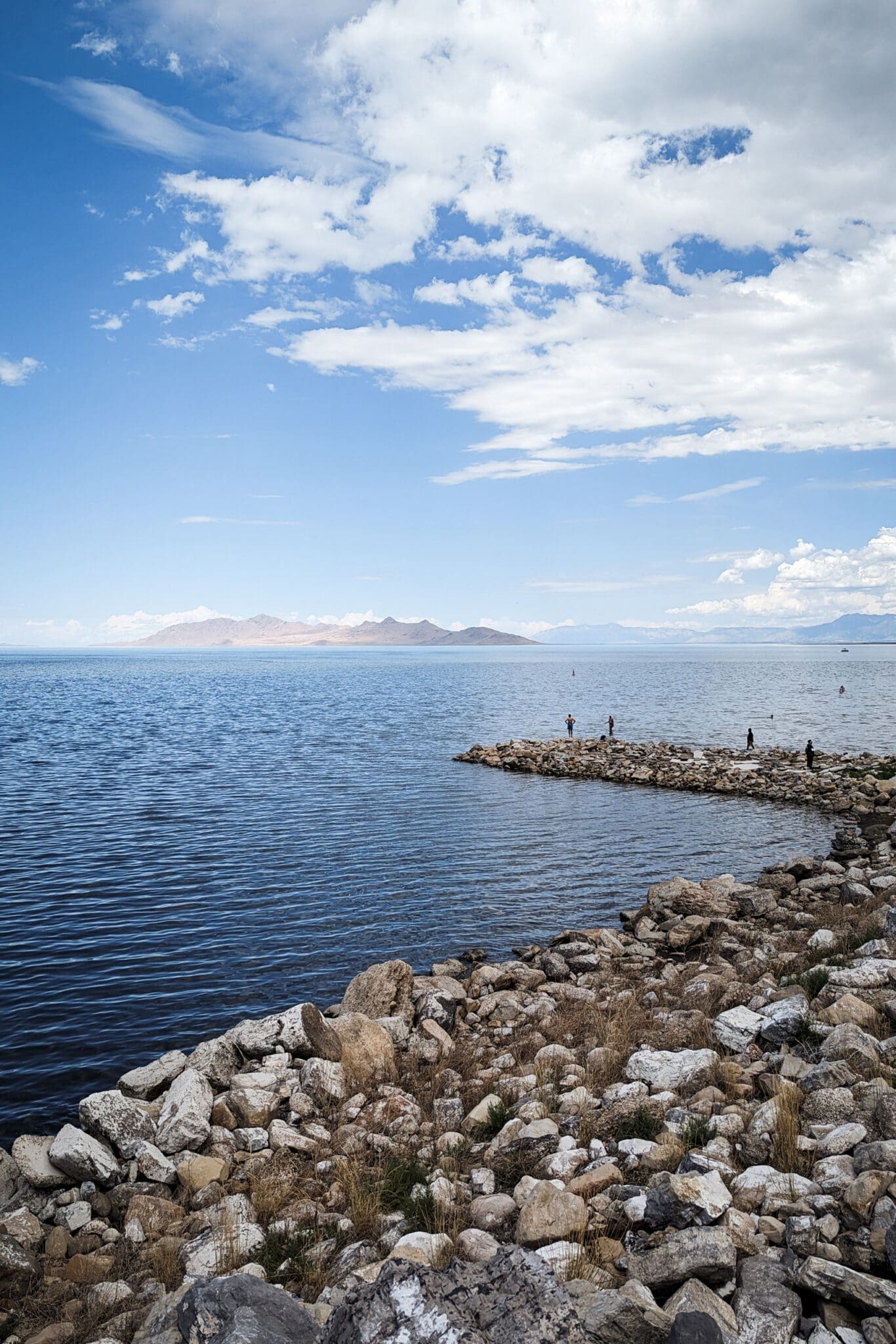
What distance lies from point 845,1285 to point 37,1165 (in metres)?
9.48

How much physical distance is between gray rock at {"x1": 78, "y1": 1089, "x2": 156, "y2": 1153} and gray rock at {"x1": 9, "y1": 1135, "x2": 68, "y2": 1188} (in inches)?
22.0

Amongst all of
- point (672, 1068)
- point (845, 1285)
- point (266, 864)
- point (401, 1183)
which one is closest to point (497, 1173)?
point (401, 1183)

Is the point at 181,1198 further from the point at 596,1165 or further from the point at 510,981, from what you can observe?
the point at 510,981

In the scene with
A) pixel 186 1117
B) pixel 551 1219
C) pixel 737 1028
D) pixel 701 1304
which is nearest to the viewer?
pixel 701 1304

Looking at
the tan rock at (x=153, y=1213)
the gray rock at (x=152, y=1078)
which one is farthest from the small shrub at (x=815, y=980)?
the gray rock at (x=152, y=1078)

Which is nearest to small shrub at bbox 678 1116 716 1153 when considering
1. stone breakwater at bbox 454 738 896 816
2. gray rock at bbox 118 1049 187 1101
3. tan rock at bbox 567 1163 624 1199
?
tan rock at bbox 567 1163 624 1199

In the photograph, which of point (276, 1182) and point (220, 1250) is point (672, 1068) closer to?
point (276, 1182)

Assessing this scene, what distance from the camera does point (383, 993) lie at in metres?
15.7

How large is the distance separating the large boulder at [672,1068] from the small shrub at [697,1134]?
1.55 metres

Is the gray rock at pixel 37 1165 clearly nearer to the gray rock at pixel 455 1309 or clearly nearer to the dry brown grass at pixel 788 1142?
the gray rock at pixel 455 1309

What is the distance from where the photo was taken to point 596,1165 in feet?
28.7

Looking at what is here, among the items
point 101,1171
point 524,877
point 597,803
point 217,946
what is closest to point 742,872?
point 524,877

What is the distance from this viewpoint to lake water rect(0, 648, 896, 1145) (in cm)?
1720

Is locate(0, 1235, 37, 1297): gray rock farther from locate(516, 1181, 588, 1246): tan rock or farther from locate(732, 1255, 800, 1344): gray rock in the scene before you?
locate(732, 1255, 800, 1344): gray rock
